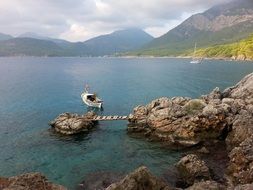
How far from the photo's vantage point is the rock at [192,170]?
36.8 meters

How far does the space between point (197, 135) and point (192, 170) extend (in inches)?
653

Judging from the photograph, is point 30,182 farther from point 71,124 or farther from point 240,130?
point 71,124

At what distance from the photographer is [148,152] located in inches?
1955

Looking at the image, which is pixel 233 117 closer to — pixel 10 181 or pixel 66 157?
pixel 66 157

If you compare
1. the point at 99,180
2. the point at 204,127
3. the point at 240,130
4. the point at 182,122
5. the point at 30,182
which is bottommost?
the point at 99,180

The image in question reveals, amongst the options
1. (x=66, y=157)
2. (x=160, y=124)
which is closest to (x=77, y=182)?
(x=66, y=157)

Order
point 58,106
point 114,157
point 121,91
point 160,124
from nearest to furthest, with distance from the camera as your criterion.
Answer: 1. point 114,157
2. point 160,124
3. point 58,106
4. point 121,91

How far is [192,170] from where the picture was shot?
37.7 m

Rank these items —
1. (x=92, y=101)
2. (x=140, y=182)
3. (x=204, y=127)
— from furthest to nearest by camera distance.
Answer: (x=92, y=101) < (x=204, y=127) < (x=140, y=182)

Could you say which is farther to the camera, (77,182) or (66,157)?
(66,157)

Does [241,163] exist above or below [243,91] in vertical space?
below

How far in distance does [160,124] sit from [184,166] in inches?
742

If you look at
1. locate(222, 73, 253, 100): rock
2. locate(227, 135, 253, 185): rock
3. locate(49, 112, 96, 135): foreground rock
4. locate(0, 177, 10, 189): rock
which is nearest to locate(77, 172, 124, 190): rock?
locate(227, 135, 253, 185): rock

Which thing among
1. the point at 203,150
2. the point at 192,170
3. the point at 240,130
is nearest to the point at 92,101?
the point at 203,150
